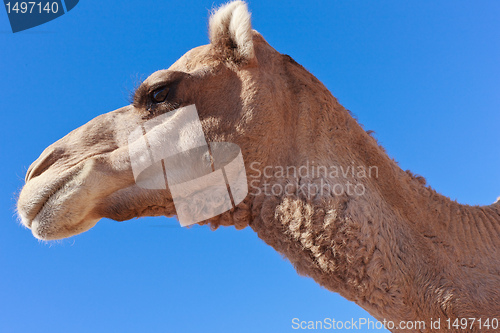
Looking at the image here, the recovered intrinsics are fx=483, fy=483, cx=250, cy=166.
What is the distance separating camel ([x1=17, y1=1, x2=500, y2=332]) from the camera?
11.2 feet

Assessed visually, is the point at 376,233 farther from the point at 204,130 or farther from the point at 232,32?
the point at 232,32

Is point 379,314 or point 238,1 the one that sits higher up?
point 238,1

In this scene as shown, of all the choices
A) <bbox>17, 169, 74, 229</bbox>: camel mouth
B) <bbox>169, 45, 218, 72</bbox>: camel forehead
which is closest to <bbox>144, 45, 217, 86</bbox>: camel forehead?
<bbox>169, 45, 218, 72</bbox>: camel forehead

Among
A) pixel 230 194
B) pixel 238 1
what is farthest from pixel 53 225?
pixel 238 1

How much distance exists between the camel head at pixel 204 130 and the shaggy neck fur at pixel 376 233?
2.1 inches

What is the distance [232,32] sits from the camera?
404 centimetres

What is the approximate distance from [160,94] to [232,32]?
0.79m

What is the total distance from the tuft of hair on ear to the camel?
0.01 meters

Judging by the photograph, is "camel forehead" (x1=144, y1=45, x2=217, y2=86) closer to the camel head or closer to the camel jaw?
the camel head

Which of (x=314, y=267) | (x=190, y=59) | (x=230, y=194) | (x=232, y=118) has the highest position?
(x=190, y=59)

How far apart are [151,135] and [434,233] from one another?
2350mm

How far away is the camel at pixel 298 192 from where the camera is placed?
11.2ft

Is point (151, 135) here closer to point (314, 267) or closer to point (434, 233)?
point (314, 267)

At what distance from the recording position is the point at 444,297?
3359 millimetres
